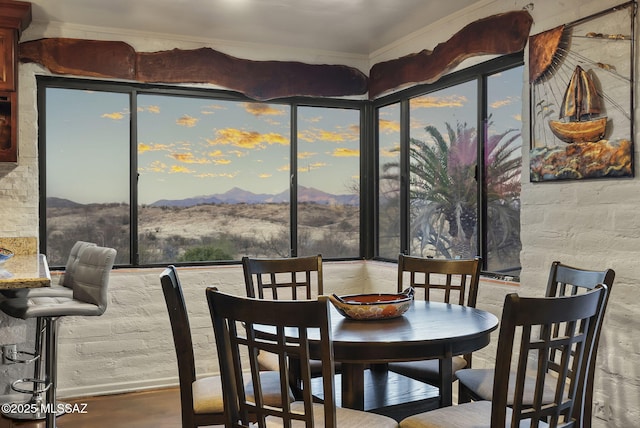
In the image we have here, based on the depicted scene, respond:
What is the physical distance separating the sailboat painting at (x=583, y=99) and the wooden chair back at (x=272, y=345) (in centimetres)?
180

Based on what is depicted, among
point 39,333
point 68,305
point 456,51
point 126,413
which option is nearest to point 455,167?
point 456,51

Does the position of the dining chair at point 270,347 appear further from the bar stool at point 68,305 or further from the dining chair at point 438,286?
the bar stool at point 68,305

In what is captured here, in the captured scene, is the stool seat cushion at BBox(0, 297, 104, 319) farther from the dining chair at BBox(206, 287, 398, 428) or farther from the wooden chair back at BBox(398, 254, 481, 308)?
the wooden chair back at BBox(398, 254, 481, 308)

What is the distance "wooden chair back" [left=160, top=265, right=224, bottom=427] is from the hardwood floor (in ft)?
Result: 4.31

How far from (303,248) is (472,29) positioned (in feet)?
6.96

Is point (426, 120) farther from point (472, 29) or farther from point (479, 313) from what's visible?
point (479, 313)

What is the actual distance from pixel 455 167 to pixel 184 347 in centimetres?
241

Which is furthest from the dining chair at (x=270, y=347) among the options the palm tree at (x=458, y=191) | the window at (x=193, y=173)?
the window at (x=193, y=173)

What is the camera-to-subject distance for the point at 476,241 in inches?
154

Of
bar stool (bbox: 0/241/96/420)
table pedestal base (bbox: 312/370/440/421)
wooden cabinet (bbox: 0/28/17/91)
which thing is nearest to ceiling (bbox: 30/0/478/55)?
wooden cabinet (bbox: 0/28/17/91)

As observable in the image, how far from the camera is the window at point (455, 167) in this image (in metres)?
3.67

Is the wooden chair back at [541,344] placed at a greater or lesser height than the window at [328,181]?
lesser

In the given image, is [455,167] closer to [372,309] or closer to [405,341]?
[372,309]

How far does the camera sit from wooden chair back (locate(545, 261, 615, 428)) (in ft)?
6.75
